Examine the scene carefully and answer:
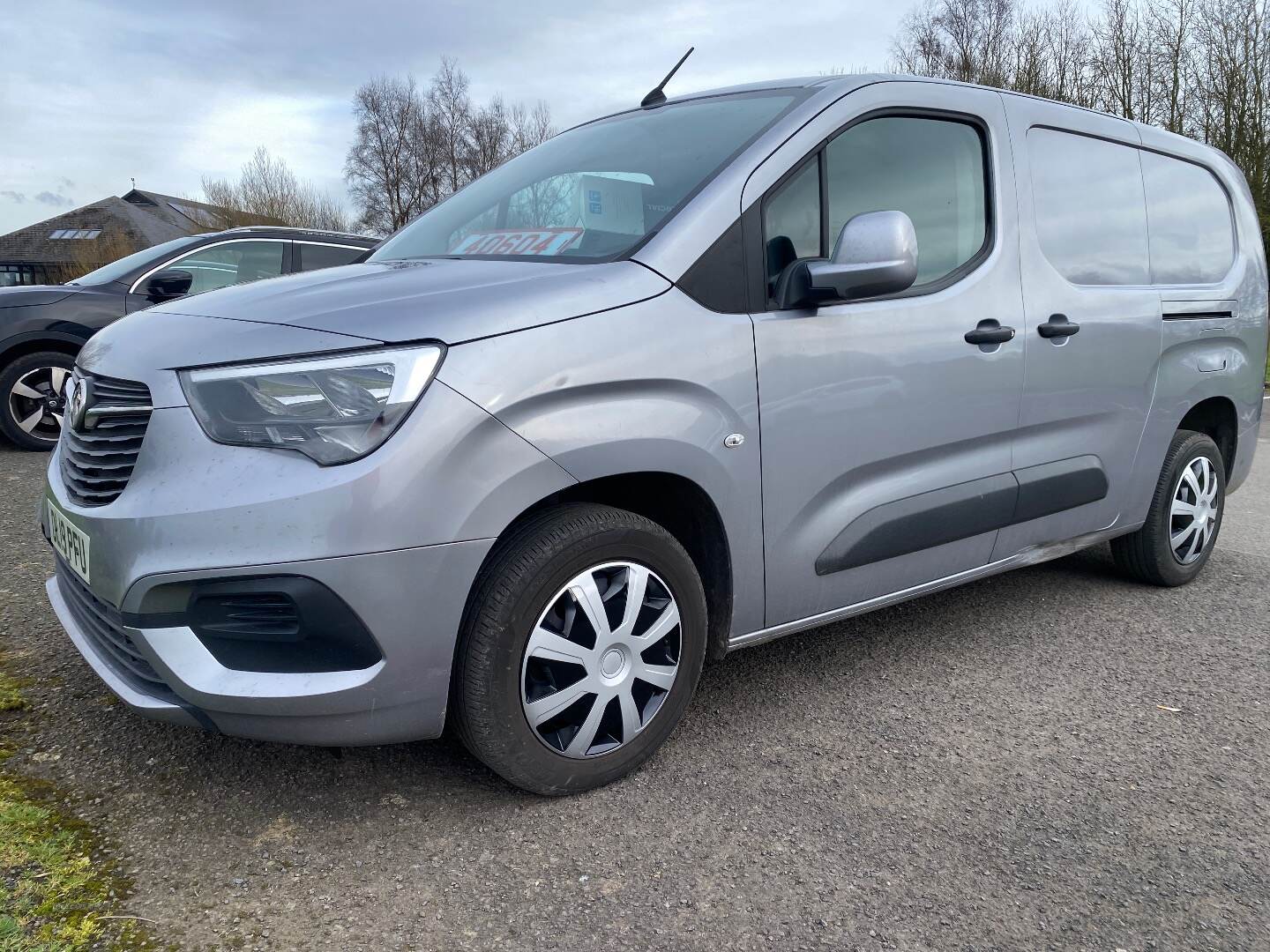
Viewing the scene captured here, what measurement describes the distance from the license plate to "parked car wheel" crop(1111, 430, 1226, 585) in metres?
3.71

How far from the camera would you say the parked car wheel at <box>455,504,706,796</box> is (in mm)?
2174

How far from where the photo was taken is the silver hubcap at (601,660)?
2.26 metres

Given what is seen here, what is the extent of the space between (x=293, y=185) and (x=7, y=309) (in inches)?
1348

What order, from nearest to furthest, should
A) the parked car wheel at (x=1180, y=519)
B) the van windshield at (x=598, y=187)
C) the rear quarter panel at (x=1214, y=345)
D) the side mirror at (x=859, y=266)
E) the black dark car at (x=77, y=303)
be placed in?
the side mirror at (x=859, y=266), the van windshield at (x=598, y=187), the rear quarter panel at (x=1214, y=345), the parked car wheel at (x=1180, y=519), the black dark car at (x=77, y=303)

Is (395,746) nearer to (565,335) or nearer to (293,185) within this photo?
(565,335)

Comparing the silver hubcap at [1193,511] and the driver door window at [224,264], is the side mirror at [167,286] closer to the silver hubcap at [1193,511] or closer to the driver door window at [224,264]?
the driver door window at [224,264]

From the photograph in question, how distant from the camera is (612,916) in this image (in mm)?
1987

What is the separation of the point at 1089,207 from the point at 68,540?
3.34m

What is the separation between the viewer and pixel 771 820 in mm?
2342

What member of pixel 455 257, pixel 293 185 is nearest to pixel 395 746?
pixel 455 257

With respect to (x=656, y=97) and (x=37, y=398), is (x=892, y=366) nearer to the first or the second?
(x=656, y=97)

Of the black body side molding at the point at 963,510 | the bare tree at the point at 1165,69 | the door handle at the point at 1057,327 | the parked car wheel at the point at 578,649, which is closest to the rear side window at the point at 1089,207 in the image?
the door handle at the point at 1057,327

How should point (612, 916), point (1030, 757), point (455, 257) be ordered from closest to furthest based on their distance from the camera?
1. point (612, 916)
2. point (1030, 757)
3. point (455, 257)

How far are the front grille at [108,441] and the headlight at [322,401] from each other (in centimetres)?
20
